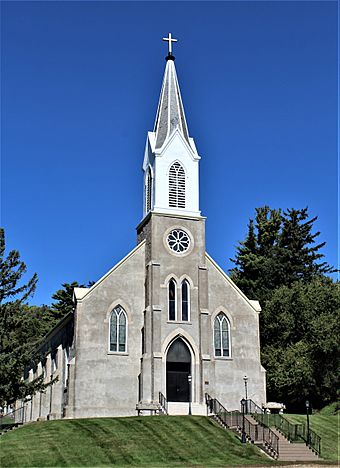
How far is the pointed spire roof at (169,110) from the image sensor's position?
48.0 metres

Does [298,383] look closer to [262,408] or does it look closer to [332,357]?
[332,357]

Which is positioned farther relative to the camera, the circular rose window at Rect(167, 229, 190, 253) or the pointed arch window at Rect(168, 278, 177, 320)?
the circular rose window at Rect(167, 229, 190, 253)

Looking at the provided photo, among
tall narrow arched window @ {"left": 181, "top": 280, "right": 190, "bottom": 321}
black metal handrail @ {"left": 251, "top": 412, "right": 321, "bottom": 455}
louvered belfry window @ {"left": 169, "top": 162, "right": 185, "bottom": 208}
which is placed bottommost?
black metal handrail @ {"left": 251, "top": 412, "right": 321, "bottom": 455}

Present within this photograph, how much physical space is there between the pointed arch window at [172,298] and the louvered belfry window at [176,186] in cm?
559

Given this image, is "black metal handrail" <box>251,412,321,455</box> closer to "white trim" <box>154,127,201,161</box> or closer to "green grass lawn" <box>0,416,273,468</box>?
"green grass lawn" <box>0,416,273,468</box>

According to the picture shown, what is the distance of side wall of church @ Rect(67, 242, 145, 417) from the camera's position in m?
40.7

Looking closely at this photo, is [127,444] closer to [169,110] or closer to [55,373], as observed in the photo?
[55,373]

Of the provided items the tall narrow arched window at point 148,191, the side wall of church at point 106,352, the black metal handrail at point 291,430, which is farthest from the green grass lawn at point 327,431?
the tall narrow arched window at point 148,191

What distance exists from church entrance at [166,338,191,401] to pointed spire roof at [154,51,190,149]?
1423 cm

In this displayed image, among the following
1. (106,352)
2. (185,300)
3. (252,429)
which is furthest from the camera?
(185,300)

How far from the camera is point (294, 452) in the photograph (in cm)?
3300

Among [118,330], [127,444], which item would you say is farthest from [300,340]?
[127,444]

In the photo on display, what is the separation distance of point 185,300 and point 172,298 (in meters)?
0.88

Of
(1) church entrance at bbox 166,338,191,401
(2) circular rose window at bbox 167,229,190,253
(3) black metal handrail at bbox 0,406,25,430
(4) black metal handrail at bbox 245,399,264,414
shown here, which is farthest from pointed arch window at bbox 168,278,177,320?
(3) black metal handrail at bbox 0,406,25,430
